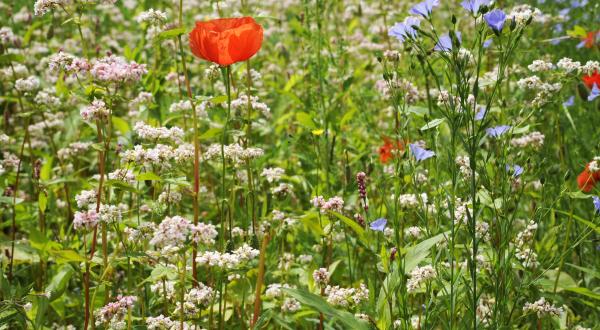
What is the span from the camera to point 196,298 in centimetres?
215

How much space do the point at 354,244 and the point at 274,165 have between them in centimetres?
108

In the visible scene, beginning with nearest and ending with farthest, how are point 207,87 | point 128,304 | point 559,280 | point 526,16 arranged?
point 128,304 → point 526,16 → point 559,280 → point 207,87

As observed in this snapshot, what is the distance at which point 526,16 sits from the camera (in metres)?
2.54

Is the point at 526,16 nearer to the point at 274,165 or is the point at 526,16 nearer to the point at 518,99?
the point at 518,99

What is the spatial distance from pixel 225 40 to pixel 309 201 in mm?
1266

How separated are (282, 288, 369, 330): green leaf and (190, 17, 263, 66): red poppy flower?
28.7 inches

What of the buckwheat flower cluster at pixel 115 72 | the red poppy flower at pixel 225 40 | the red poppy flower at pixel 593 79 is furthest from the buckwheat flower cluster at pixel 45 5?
the red poppy flower at pixel 593 79

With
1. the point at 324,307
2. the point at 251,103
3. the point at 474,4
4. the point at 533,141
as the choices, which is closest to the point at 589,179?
the point at 533,141

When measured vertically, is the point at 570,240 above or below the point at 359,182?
below

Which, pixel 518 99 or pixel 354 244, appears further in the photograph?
pixel 518 99

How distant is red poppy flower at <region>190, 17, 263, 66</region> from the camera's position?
7.27 ft

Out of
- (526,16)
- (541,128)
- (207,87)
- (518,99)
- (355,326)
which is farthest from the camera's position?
(207,87)

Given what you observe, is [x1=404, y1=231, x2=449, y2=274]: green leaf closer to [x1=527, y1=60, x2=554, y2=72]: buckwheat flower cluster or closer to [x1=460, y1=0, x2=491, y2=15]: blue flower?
[x1=460, y1=0, x2=491, y2=15]: blue flower

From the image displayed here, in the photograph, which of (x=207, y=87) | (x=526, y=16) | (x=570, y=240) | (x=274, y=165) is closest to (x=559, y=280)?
(x=570, y=240)
